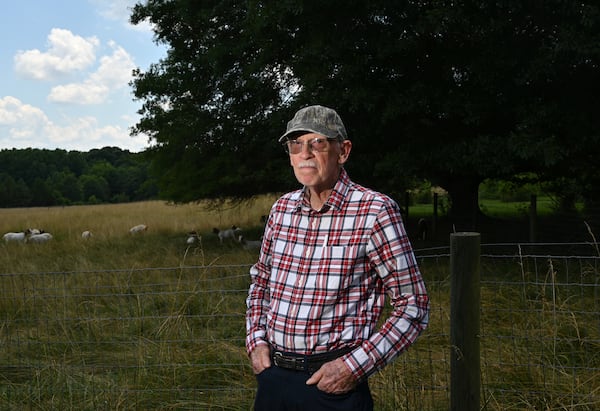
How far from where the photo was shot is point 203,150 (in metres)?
12.5

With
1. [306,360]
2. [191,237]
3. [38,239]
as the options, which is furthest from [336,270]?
[38,239]

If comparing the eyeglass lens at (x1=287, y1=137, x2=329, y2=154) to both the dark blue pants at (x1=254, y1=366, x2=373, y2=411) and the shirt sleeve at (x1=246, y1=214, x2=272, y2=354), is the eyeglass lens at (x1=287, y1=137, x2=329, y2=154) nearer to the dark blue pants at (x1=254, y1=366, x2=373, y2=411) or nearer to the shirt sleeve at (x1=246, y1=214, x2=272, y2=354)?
the shirt sleeve at (x1=246, y1=214, x2=272, y2=354)

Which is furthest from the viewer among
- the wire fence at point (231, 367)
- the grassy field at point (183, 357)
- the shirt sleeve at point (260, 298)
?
the grassy field at point (183, 357)

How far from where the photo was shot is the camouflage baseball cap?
1967 millimetres

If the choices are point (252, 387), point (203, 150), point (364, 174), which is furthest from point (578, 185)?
point (252, 387)

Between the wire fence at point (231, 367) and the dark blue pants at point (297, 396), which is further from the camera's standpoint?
the wire fence at point (231, 367)

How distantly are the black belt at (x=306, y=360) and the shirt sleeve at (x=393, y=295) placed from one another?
0.06m

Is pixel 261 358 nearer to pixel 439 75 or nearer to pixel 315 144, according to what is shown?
pixel 315 144

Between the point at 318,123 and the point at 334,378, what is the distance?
34.2 inches

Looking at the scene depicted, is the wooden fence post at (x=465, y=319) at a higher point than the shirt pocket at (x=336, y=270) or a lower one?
lower

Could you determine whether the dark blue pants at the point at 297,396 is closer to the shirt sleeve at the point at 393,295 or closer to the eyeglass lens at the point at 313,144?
the shirt sleeve at the point at 393,295

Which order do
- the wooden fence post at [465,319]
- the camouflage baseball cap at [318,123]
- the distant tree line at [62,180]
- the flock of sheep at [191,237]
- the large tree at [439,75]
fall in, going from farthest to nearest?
the distant tree line at [62,180] → the flock of sheep at [191,237] → the large tree at [439,75] → the wooden fence post at [465,319] → the camouflage baseball cap at [318,123]

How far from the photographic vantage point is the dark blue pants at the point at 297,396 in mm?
1944

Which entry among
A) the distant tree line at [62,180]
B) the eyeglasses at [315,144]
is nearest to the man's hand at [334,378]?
the eyeglasses at [315,144]
